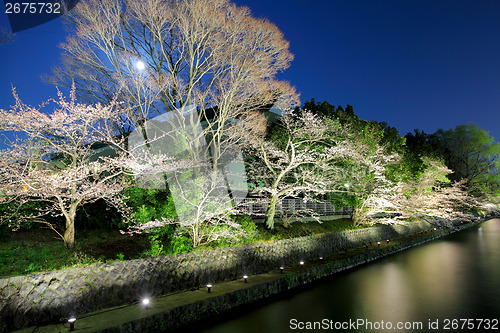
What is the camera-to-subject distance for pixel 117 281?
22.2 ft

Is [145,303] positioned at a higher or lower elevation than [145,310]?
higher

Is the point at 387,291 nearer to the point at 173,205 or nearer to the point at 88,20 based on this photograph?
the point at 173,205

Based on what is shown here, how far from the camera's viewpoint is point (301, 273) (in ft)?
34.2

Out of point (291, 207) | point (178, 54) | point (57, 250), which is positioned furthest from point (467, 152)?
point (57, 250)

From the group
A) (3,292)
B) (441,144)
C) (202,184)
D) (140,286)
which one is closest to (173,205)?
(202,184)

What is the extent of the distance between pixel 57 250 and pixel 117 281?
1922 millimetres

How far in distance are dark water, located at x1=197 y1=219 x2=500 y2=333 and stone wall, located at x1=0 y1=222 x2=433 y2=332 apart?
5.01 ft

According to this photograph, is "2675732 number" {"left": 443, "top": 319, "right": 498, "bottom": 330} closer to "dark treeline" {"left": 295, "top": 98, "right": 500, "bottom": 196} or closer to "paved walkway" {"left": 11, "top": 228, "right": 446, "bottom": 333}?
"paved walkway" {"left": 11, "top": 228, "right": 446, "bottom": 333}

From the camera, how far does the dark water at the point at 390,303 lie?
781 cm

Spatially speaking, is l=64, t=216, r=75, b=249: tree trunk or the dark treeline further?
the dark treeline

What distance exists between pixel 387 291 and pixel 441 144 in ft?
119

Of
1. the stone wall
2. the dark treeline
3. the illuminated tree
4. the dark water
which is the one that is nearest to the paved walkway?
the stone wall

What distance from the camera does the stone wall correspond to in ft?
18.1

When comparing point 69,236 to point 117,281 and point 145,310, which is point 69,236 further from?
point 145,310
